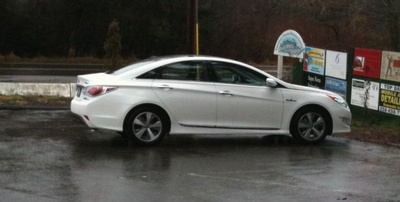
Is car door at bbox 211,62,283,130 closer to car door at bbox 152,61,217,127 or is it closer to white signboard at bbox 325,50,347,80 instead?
car door at bbox 152,61,217,127

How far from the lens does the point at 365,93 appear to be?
1571 cm

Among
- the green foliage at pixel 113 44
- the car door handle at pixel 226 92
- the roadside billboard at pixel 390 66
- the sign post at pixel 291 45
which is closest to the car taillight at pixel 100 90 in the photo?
the car door handle at pixel 226 92

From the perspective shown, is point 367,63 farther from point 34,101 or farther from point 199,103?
point 34,101

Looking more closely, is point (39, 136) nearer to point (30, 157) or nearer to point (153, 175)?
point (30, 157)

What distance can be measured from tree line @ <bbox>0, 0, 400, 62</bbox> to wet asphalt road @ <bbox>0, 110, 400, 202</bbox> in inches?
1158

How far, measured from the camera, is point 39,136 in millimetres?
12664

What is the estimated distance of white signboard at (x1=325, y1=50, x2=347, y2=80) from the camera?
16.4 meters

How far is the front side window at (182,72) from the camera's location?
12.2 metres

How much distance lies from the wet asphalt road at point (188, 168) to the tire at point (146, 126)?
0.16m

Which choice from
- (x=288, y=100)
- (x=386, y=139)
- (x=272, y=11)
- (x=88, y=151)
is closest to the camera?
(x=88, y=151)

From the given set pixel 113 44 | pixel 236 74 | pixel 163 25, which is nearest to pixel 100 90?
pixel 236 74

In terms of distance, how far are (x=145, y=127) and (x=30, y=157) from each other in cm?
203

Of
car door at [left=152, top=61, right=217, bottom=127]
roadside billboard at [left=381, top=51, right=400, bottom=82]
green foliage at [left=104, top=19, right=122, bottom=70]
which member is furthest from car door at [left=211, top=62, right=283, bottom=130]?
green foliage at [left=104, top=19, right=122, bottom=70]

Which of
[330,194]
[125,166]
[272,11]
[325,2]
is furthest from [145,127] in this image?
[272,11]
